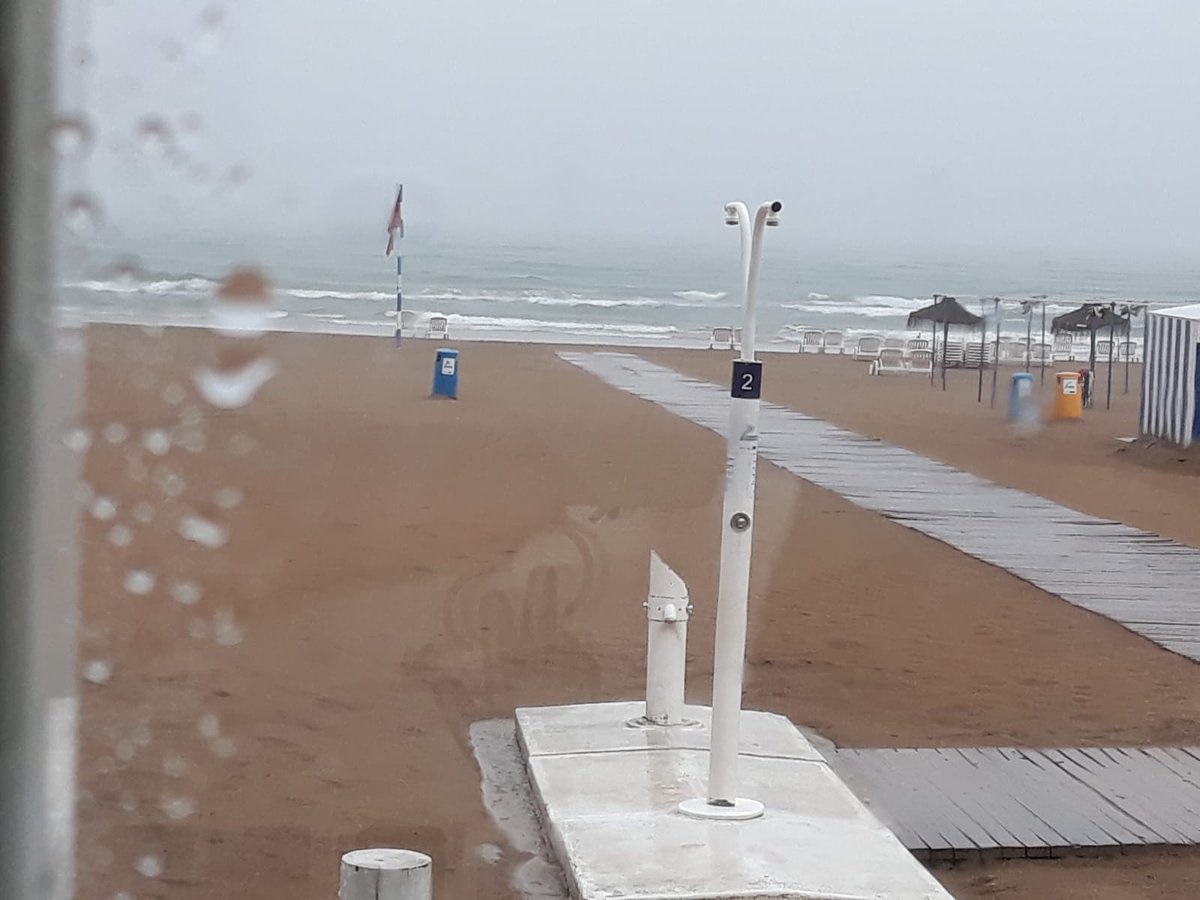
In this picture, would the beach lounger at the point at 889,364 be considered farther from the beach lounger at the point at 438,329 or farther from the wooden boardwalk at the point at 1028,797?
the wooden boardwalk at the point at 1028,797

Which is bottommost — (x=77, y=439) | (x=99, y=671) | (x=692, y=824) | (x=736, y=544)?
(x=692, y=824)

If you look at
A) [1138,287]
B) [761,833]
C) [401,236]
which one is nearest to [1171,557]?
[401,236]

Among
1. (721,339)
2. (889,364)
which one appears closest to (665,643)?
(721,339)

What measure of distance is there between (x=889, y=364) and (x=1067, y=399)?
6619mm

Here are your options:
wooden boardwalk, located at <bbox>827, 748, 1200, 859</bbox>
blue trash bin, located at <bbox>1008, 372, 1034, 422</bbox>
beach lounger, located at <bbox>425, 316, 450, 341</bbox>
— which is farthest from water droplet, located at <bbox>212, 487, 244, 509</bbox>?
beach lounger, located at <bbox>425, 316, 450, 341</bbox>

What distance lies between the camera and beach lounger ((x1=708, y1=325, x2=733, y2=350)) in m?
25.5

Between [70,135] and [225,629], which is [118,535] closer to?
[70,135]

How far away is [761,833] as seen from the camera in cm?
416

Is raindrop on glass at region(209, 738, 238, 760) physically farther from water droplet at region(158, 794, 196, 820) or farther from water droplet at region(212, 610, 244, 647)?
water droplet at region(212, 610, 244, 647)

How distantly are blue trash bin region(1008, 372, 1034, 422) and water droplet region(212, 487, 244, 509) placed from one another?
37.2 ft

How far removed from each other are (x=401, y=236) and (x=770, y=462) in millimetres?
3698

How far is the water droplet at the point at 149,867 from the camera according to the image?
3830 millimetres

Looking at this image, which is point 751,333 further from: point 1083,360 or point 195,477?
point 1083,360

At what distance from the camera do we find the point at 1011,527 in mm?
10852
